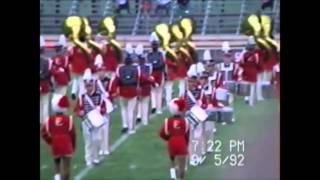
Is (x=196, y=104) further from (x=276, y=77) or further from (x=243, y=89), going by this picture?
(x=276, y=77)

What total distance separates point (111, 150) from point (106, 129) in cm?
7

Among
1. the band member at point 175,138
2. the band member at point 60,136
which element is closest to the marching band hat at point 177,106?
the band member at point 175,138

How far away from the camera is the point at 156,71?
1.90 m

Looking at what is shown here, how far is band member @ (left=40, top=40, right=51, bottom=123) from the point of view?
183 cm

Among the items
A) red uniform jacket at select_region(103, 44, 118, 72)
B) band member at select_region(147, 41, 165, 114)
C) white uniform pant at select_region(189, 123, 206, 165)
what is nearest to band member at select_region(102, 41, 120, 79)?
red uniform jacket at select_region(103, 44, 118, 72)

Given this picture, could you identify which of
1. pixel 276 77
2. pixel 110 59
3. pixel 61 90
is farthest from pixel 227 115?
pixel 61 90

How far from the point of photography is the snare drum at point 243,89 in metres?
A: 1.87

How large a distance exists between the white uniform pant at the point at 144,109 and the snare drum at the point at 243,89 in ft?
1.01

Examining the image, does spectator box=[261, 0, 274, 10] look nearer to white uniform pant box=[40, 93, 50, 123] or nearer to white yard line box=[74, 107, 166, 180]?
white yard line box=[74, 107, 166, 180]

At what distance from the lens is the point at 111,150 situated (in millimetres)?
1837

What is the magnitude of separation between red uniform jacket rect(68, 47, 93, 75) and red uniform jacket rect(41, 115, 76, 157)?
0.16 metres
